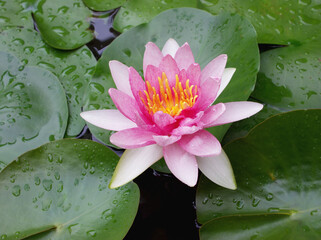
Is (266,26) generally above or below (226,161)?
above

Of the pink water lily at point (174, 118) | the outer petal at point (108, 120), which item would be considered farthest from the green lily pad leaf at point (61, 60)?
the pink water lily at point (174, 118)

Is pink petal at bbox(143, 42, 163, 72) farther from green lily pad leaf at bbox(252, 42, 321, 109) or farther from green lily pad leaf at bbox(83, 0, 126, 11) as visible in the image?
green lily pad leaf at bbox(83, 0, 126, 11)

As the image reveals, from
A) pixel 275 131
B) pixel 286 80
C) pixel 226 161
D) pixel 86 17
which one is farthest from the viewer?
pixel 86 17

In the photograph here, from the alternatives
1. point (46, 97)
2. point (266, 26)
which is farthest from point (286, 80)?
point (46, 97)

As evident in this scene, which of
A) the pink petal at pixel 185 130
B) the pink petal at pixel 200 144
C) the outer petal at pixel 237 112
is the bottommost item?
the pink petal at pixel 200 144

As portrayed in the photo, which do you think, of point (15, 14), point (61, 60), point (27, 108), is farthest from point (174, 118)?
point (15, 14)

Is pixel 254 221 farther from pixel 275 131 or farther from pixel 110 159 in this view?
pixel 110 159

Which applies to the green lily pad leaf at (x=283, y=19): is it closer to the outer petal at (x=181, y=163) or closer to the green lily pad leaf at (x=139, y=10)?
the green lily pad leaf at (x=139, y=10)
